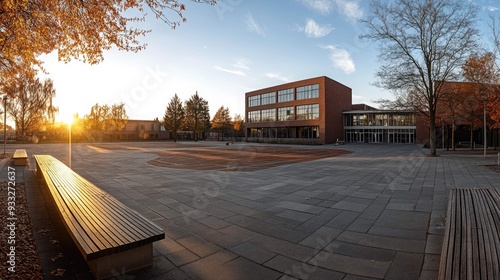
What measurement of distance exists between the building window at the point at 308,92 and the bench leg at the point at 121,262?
172 feet

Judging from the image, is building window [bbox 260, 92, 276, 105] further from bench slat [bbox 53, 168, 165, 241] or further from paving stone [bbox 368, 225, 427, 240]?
bench slat [bbox 53, 168, 165, 241]

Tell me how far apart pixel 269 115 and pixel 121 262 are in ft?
205

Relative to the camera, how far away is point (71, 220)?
381 centimetres

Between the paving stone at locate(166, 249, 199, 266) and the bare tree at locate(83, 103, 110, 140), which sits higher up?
the bare tree at locate(83, 103, 110, 140)

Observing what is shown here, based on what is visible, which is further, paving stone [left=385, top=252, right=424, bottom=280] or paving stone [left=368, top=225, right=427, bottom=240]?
paving stone [left=368, top=225, right=427, bottom=240]

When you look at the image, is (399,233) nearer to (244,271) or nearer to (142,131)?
(244,271)

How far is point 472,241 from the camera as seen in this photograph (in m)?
3.32

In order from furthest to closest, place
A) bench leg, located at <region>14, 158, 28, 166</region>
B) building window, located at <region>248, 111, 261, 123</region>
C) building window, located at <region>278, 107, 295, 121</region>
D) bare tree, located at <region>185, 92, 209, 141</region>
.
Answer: bare tree, located at <region>185, 92, 209, 141</region>, building window, located at <region>248, 111, 261, 123</region>, building window, located at <region>278, 107, 295, 121</region>, bench leg, located at <region>14, 158, 28, 166</region>

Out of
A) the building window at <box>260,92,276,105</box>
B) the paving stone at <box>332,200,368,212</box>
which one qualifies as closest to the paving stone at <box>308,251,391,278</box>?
the paving stone at <box>332,200,368,212</box>

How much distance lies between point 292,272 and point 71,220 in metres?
3.28

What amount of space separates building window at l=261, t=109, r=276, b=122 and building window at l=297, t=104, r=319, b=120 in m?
8.17

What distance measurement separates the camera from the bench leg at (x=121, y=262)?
309 cm

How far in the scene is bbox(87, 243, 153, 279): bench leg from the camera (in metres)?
3.09

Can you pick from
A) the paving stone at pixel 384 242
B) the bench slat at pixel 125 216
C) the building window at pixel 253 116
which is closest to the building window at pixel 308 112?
the building window at pixel 253 116
